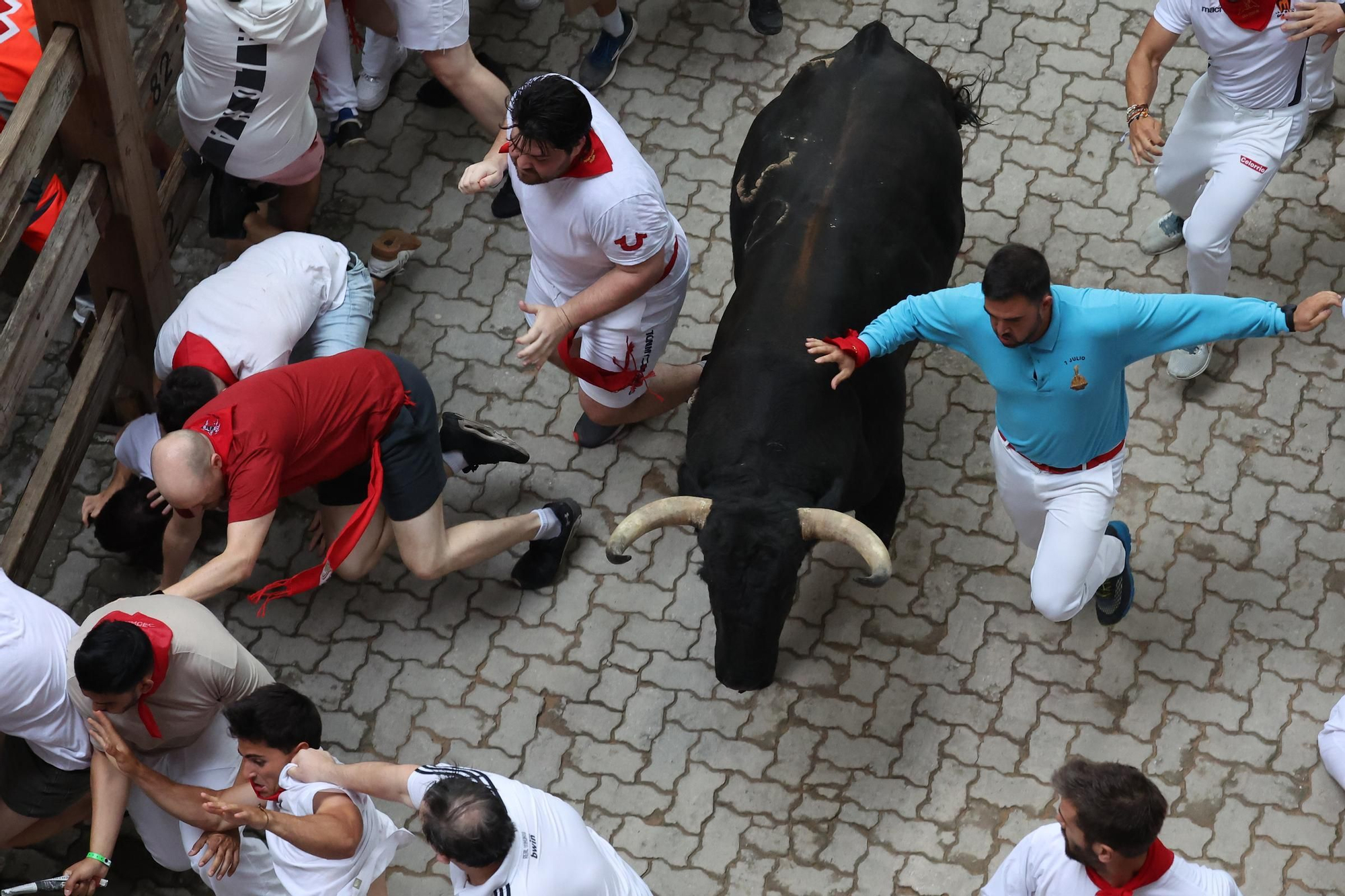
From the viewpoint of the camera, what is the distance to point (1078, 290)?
515 centimetres

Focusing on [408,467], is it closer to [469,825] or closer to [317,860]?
[317,860]

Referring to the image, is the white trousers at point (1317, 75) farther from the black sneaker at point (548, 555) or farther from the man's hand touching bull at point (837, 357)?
the black sneaker at point (548, 555)

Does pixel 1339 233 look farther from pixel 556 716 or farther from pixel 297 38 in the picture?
pixel 297 38

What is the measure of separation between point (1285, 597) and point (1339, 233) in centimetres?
213

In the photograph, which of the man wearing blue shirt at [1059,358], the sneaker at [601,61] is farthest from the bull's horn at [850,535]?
the sneaker at [601,61]

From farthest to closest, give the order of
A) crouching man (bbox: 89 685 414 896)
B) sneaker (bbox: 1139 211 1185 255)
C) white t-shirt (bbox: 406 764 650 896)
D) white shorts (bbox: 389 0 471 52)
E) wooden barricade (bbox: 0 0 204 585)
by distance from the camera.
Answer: sneaker (bbox: 1139 211 1185 255) → white shorts (bbox: 389 0 471 52) → wooden barricade (bbox: 0 0 204 585) → crouching man (bbox: 89 685 414 896) → white t-shirt (bbox: 406 764 650 896)

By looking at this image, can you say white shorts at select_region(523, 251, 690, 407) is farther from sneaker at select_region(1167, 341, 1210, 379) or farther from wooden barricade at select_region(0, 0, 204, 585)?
sneaker at select_region(1167, 341, 1210, 379)

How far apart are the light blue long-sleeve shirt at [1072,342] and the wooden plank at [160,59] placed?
369 cm

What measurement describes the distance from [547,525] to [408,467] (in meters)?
0.75

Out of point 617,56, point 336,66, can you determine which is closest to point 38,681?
point 336,66

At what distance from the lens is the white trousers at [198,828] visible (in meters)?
5.34

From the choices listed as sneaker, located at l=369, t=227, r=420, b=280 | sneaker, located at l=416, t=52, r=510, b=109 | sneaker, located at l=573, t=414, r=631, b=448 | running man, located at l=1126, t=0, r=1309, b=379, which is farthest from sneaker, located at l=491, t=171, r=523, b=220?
running man, located at l=1126, t=0, r=1309, b=379

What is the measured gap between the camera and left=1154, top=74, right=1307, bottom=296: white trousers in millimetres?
6301

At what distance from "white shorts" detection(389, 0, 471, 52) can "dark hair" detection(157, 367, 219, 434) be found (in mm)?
2255
